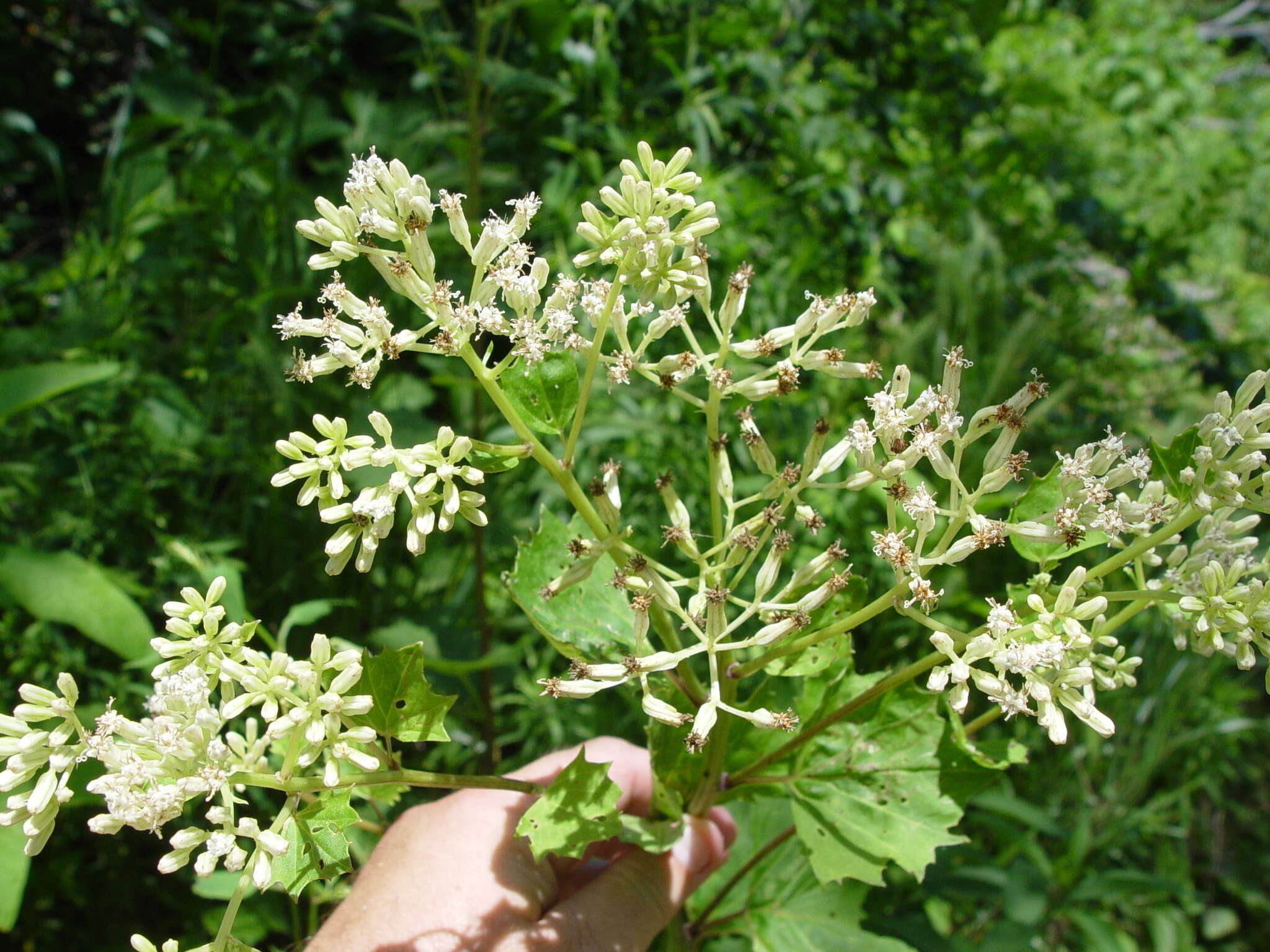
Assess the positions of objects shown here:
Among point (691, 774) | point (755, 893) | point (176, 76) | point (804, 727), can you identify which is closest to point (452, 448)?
point (691, 774)

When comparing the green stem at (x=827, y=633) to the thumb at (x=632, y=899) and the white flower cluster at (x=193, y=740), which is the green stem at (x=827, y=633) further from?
the white flower cluster at (x=193, y=740)

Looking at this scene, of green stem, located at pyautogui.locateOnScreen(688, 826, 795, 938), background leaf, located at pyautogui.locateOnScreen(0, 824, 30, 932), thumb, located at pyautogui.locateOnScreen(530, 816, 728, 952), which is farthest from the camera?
background leaf, located at pyautogui.locateOnScreen(0, 824, 30, 932)

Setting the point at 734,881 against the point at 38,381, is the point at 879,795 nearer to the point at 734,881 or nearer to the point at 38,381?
the point at 734,881

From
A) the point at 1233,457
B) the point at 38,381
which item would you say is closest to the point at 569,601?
the point at 1233,457

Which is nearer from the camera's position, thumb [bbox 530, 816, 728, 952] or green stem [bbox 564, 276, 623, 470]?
green stem [bbox 564, 276, 623, 470]

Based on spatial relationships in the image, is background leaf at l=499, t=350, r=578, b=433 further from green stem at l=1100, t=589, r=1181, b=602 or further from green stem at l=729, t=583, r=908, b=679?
green stem at l=1100, t=589, r=1181, b=602

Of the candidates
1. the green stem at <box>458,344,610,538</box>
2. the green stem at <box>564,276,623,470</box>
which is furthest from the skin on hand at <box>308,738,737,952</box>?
the green stem at <box>564,276,623,470</box>

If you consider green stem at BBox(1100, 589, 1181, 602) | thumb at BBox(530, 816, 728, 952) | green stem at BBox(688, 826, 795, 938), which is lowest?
green stem at BBox(688, 826, 795, 938)
